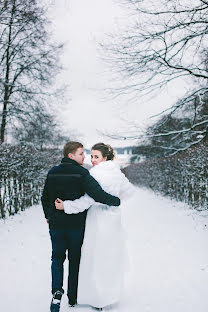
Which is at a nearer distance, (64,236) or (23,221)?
(64,236)

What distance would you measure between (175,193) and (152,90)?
7947 mm

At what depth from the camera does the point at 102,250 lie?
10.5 ft

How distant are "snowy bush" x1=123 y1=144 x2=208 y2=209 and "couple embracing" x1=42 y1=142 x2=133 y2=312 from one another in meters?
6.33

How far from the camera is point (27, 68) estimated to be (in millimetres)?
14609

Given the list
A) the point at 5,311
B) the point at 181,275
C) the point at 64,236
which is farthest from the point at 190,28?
the point at 5,311

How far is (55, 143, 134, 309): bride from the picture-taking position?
125 inches

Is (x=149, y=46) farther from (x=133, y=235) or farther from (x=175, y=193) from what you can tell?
(x=175, y=193)

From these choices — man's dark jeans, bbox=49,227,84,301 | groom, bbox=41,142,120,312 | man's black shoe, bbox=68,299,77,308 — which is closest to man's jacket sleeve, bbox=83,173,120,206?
groom, bbox=41,142,120,312

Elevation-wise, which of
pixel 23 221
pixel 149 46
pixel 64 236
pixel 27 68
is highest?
pixel 27 68

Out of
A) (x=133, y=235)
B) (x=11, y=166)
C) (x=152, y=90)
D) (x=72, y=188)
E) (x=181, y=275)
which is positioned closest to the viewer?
(x=72, y=188)

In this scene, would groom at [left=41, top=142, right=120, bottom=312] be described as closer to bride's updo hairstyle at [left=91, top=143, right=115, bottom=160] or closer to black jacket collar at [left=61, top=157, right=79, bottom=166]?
black jacket collar at [left=61, top=157, right=79, bottom=166]

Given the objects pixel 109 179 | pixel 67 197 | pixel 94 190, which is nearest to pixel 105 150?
pixel 109 179

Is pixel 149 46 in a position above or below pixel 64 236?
above

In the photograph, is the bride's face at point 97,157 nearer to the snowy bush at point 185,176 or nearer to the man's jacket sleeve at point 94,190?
the man's jacket sleeve at point 94,190
